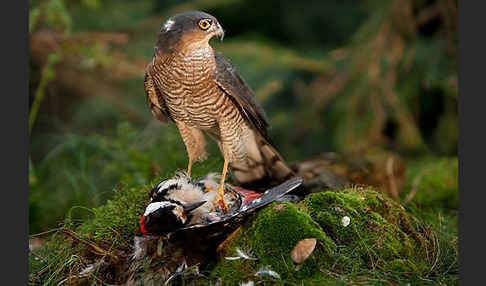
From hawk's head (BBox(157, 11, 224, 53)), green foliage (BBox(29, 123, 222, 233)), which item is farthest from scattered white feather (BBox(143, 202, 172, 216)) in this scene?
green foliage (BBox(29, 123, 222, 233))

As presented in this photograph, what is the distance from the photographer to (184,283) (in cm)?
Result: 206

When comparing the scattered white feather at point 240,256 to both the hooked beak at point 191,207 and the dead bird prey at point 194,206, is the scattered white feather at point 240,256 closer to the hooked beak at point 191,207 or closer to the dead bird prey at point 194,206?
the dead bird prey at point 194,206

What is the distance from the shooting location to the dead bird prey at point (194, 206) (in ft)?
6.86

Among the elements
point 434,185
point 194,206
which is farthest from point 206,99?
point 434,185

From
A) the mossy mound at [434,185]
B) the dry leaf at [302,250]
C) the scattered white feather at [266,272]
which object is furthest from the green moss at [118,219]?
the mossy mound at [434,185]

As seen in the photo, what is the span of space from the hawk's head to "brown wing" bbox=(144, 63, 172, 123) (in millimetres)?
325

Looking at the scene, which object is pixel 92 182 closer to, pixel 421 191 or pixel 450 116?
pixel 421 191

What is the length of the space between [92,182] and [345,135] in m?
3.21

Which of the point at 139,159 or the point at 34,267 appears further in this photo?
the point at 139,159

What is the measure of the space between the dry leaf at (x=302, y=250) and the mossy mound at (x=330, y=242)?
0.03m

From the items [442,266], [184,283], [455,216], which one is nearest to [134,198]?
[184,283]

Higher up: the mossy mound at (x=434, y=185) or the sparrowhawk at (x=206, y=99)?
the sparrowhawk at (x=206, y=99)

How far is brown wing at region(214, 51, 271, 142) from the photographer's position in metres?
2.73

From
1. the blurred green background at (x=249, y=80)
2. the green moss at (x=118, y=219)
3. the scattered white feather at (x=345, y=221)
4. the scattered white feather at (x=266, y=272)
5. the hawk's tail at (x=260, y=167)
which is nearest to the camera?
the scattered white feather at (x=266, y=272)
